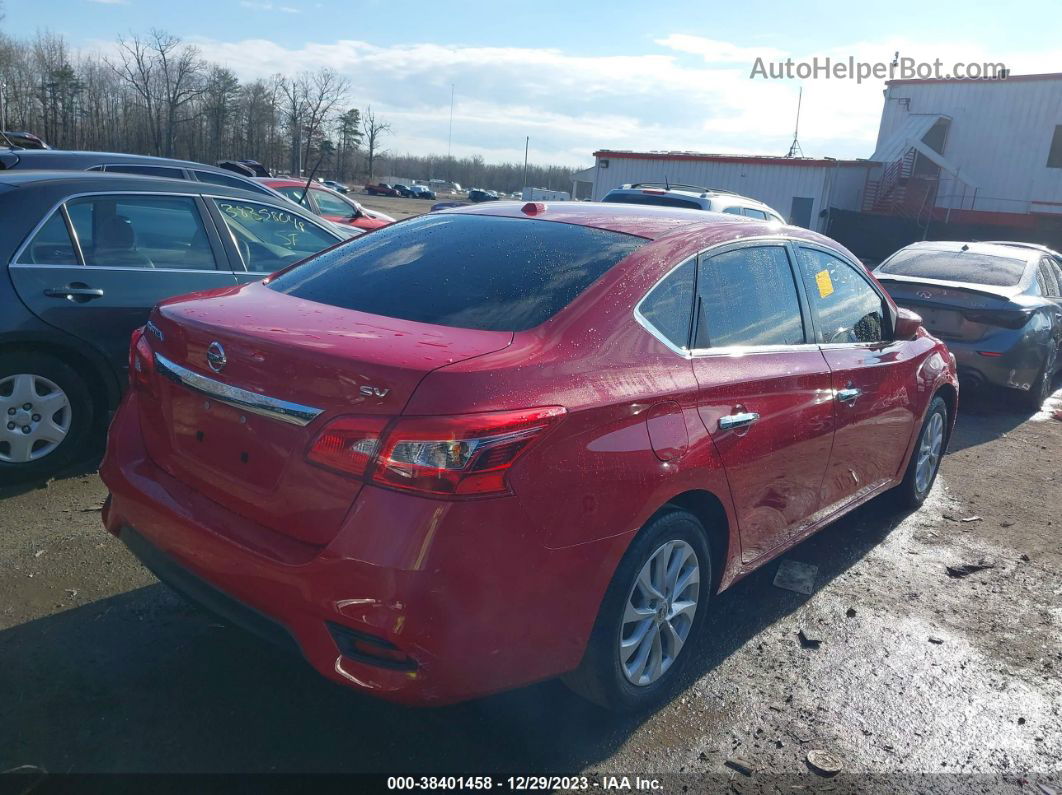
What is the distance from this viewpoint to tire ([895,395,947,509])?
5133 millimetres

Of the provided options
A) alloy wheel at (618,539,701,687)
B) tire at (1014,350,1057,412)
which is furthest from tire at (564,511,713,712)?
tire at (1014,350,1057,412)

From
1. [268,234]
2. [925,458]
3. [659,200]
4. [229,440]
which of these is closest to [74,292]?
[268,234]

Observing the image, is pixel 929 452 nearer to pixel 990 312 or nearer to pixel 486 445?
pixel 990 312

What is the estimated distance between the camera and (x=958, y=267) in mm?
8453

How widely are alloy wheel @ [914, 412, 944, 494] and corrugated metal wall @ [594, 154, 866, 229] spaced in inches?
1020

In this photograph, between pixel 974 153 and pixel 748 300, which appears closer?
pixel 748 300

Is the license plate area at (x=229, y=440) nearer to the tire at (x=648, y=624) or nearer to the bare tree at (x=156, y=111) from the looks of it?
the tire at (x=648, y=624)

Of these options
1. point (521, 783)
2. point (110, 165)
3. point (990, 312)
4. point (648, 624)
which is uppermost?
point (110, 165)

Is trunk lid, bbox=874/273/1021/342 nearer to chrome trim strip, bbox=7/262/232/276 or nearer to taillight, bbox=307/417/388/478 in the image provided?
chrome trim strip, bbox=7/262/232/276

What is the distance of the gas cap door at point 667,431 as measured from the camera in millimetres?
2723

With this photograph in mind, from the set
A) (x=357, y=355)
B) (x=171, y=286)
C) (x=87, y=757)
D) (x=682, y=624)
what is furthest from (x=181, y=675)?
(x=171, y=286)

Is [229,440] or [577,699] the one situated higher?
[229,440]

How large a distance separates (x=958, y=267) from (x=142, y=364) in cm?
794

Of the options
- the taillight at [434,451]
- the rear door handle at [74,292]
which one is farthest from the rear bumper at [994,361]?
the rear door handle at [74,292]
